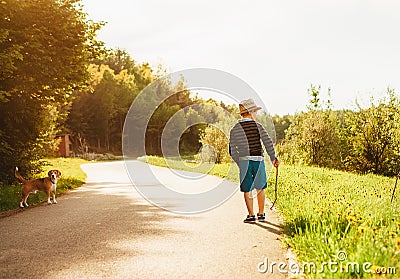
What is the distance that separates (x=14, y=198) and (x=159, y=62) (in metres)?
69.5

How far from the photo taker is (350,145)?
90.8 feet

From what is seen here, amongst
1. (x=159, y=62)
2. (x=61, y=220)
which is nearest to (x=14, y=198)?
(x=61, y=220)

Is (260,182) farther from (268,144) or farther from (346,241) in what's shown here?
(346,241)

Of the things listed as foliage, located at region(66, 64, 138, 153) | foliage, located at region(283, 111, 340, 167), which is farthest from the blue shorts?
foliage, located at region(66, 64, 138, 153)

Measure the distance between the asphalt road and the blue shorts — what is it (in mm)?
672

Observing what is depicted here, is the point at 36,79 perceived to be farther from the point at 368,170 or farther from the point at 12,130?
the point at 368,170

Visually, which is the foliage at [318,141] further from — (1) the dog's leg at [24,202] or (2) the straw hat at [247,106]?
(2) the straw hat at [247,106]

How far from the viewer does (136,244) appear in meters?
6.10

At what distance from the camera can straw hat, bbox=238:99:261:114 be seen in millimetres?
7734

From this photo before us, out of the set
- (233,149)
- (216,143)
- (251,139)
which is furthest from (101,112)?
(251,139)

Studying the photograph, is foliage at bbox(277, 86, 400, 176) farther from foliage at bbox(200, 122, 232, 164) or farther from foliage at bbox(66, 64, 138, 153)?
foliage at bbox(66, 64, 138, 153)

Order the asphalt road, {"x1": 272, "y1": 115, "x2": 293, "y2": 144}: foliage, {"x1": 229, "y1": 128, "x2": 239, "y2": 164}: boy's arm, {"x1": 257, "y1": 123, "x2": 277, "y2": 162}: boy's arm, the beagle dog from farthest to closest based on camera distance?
1. {"x1": 272, "y1": 115, "x2": 293, "y2": 144}: foliage
2. the beagle dog
3. {"x1": 229, "y1": 128, "x2": 239, "y2": 164}: boy's arm
4. {"x1": 257, "y1": 123, "x2": 277, "y2": 162}: boy's arm
5. the asphalt road

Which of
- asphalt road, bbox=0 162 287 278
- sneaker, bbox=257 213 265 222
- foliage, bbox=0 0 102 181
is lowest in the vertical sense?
asphalt road, bbox=0 162 287 278

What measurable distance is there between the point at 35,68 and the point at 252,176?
9.86m
